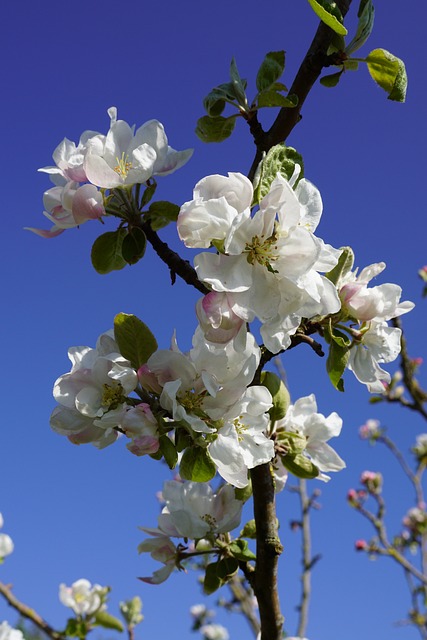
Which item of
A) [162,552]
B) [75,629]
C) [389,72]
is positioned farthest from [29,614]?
[389,72]

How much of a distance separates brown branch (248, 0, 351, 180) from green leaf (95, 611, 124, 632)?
191 cm

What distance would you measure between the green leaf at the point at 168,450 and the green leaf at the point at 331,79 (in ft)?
2.72

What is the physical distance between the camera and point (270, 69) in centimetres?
135

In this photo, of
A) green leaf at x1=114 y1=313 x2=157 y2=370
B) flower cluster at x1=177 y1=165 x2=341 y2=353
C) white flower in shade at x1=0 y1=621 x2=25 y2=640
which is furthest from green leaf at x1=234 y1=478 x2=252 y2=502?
white flower in shade at x1=0 y1=621 x2=25 y2=640

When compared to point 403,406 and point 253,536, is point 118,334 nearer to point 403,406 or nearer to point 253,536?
point 253,536

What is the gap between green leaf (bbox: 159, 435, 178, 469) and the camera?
1131mm

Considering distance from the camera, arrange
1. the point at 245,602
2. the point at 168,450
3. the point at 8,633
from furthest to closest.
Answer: the point at 245,602, the point at 8,633, the point at 168,450

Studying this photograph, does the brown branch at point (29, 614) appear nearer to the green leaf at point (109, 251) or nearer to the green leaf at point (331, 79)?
the green leaf at point (109, 251)

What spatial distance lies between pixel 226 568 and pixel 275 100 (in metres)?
1.01

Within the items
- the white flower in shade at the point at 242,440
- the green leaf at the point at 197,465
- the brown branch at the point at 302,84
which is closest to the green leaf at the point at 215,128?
the brown branch at the point at 302,84

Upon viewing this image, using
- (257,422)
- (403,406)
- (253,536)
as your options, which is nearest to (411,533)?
(403,406)

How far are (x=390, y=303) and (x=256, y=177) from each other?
420 millimetres

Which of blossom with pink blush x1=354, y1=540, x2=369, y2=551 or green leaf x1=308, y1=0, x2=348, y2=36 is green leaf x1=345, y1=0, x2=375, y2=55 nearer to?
green leaf x1=308, y1=0, x2=348, y2=36

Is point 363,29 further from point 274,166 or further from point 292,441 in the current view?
point 292,441
